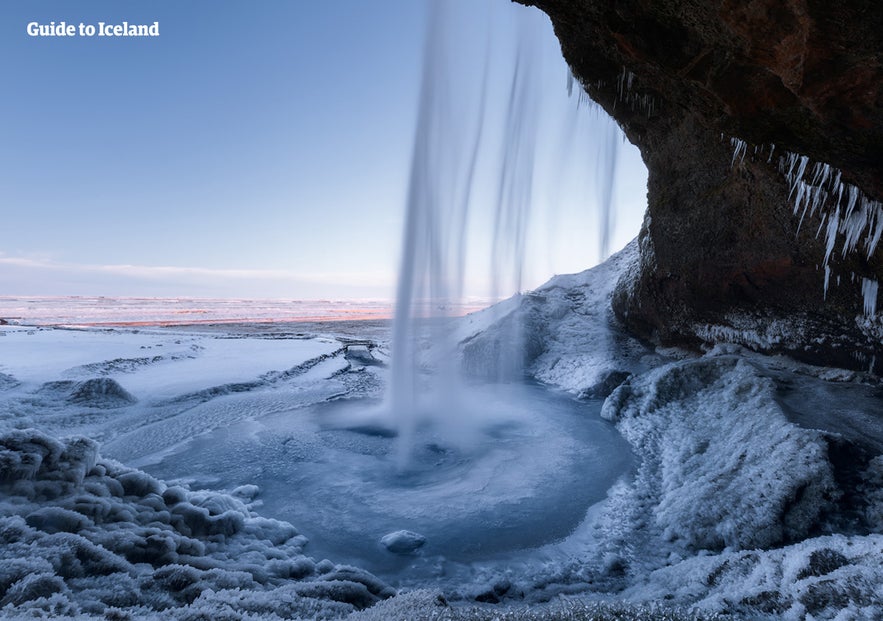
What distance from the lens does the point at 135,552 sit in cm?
279

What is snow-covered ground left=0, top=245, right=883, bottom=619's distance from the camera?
97.3 inches

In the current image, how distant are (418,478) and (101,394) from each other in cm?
631

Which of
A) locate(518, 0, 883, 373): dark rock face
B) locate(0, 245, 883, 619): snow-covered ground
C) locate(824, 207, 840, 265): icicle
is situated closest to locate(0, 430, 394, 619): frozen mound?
locate(0, 245, 883, 619): snow-covered ground

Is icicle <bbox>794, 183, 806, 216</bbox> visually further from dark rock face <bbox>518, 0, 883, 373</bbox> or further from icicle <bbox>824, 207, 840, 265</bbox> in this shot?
icicle <bbox>824, 207, 840, 265</bbox>

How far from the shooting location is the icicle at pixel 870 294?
5.68 meters

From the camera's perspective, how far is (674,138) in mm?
7668

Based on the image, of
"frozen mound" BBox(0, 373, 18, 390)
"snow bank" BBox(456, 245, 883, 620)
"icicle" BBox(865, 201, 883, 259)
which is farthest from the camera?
"frozen mound" BBox(0, 373, 18, 390)

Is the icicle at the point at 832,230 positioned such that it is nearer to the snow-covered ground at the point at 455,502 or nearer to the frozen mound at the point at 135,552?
the snow-covered ground at the point at 455,502

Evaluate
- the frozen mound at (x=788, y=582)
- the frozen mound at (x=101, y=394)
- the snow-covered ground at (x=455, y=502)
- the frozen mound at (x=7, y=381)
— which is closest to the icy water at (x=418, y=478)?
the snow-covered ground at (x=455, y=502)

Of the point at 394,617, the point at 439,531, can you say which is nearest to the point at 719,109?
the point at 439,531

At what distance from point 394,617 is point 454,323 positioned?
12007 mm

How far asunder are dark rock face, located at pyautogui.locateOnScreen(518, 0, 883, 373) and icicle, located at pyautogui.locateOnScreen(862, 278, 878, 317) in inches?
4.3

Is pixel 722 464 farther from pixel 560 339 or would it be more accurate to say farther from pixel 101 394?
pixel 101 394

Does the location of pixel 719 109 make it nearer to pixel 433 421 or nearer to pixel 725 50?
pixel 725 50
